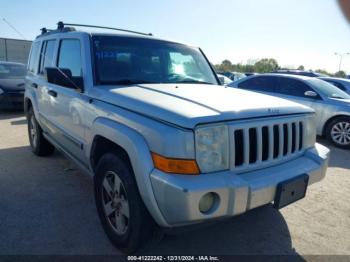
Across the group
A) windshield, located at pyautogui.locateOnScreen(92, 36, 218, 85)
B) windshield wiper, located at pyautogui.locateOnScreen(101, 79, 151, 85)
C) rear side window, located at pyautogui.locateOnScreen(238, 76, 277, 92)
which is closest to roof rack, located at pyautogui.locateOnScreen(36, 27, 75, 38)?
windshield, located at pyautogui.locateOnScreen(92, 36, 218, 85)

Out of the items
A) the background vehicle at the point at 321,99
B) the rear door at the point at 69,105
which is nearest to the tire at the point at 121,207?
the rear door at the point at 69,105

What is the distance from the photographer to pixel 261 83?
8289 millimetres

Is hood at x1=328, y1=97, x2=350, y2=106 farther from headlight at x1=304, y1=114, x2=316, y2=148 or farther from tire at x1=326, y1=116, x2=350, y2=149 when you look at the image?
headlight at x1=304, y1=114, x2=316, y2=148

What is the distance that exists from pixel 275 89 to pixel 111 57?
18.6 feet

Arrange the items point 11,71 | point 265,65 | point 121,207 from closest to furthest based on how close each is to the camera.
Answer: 1. point 121,207
2. point 11,71
3. point 265,65

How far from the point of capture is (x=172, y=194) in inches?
81.7

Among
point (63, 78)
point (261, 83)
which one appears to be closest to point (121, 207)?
point (63, 78)

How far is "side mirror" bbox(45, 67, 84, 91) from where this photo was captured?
3.12 metres

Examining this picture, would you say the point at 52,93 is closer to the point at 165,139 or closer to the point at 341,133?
the point at 165,139

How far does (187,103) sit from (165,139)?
48 cm

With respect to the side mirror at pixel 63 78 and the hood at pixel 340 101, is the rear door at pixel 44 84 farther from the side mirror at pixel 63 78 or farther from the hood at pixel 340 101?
the hood at pixel 340 101

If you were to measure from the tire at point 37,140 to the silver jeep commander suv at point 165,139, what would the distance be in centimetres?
153

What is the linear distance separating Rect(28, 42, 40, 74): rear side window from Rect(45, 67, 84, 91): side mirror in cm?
230

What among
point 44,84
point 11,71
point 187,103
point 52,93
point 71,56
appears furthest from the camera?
point 11,71
